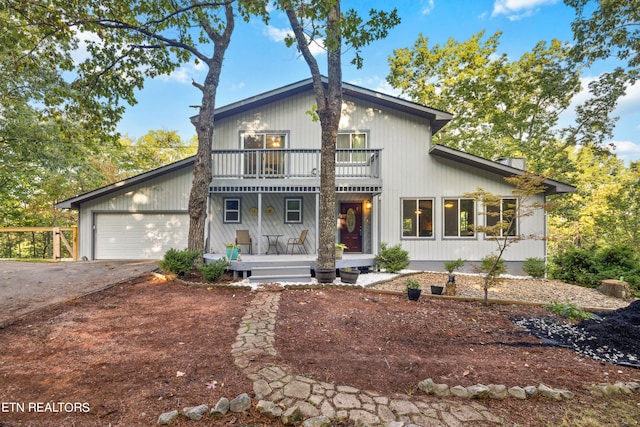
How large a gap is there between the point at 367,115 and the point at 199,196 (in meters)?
6.89

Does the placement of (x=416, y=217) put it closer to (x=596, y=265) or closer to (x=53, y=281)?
(x=596, y=265)

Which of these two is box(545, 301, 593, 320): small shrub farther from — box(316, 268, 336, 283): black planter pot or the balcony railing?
the balcony railing

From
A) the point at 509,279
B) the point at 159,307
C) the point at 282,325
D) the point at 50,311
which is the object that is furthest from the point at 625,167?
→ the point at 50,311

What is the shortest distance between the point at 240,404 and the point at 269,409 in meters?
0.27

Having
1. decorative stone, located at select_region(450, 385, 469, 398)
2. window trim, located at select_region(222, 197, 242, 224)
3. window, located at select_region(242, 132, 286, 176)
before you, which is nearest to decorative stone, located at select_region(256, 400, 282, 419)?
decorative stone, located at select_region(450, 385, 469, 398)

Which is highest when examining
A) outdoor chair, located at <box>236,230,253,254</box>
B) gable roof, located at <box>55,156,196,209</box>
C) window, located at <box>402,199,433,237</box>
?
gable roof, located at <box>55,156,196,209</box>

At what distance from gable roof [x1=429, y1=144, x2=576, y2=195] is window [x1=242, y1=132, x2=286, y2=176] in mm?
5720

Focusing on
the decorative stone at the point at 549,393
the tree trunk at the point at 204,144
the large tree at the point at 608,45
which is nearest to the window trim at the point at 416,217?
the tree trunk at the point at 204,144

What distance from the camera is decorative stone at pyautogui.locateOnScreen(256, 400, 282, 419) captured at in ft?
7.69

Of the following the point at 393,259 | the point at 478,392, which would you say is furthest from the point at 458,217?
the point at 478,392

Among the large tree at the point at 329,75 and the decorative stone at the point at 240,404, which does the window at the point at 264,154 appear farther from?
the decorative stone at the point at 240,404

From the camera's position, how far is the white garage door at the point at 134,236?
10953mm

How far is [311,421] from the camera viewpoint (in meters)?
2.25

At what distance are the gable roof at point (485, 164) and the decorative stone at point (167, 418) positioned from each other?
33.2 feet
